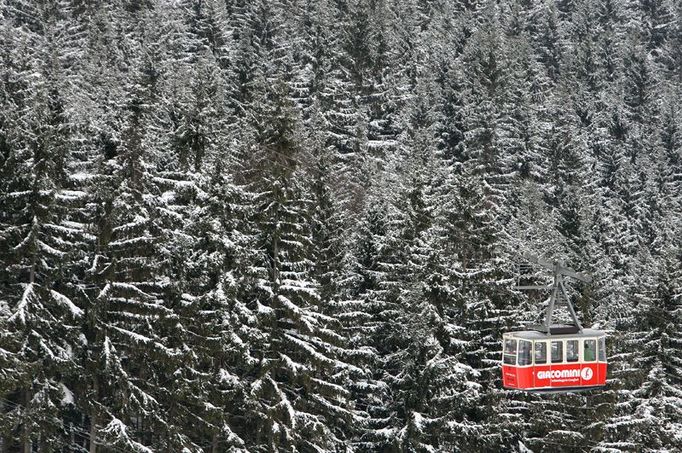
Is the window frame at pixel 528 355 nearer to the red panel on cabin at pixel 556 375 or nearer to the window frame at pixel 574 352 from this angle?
the red panel on cabin at pixel 556 375

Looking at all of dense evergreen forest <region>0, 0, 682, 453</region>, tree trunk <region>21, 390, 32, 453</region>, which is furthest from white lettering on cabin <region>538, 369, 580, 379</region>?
tree trunk <region>21, 390, 32, 453</region>

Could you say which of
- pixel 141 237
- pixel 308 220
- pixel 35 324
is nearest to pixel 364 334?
pixel 308 220

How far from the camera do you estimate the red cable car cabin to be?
115ft

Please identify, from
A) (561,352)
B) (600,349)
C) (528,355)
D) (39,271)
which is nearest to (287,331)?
(528,355)

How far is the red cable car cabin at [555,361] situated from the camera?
3503 centimetres

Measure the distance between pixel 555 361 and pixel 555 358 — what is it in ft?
0.37

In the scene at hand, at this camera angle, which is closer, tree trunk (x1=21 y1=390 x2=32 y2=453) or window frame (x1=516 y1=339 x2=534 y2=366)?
tree trunk (x1=21 y1=390 x2=32 y2=453)

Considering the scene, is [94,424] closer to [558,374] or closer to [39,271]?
[39,271]

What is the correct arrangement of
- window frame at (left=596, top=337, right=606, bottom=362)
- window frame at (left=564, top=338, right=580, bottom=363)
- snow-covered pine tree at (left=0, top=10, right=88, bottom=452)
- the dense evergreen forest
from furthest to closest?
window frame at (left=596, top=337, right=606, bottom=362)
window frame at (left=564, top=338, right=580, bottom=363)
the dense evergreen forest
snow-covered pine tree at (left=0, top=10, right=88, bottom=452)

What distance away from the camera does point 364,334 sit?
46188mm

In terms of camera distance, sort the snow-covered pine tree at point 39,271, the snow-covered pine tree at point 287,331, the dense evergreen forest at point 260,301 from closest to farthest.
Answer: the snow-covered pine tree at point 39,271 → the dense evergreen forest at point 260,301 → the snow-covered pine tree at point 287,331

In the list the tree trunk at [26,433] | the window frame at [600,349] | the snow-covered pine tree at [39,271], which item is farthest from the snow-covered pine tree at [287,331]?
the window frame at [600,349]

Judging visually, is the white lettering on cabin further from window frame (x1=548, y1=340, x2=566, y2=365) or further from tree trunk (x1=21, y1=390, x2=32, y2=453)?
tree trunk (x1=21, y1=390, x2=32, y2=453)

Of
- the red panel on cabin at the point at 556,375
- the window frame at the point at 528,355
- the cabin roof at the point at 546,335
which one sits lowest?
the red panel on cabin at the point at 556,375
